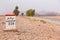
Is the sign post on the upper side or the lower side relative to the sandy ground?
upper

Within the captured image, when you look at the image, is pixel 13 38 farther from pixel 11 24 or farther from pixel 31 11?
pixel 31 11

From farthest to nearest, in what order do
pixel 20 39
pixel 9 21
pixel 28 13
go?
1. pixel 28 13
2. pixel 9 21
3. pixel 20 39

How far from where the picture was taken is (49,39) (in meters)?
11.4

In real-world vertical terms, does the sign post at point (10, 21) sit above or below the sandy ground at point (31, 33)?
above

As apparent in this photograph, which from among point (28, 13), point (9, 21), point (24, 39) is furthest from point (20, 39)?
point (28, 13)

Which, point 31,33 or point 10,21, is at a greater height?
point 10,21

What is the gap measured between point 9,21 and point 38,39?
3040 mm

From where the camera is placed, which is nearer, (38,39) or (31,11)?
(38,39)

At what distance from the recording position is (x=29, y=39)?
10.7 m

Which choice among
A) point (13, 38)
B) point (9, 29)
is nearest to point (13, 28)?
point (9, 29)

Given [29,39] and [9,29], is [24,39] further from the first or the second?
[9,29]

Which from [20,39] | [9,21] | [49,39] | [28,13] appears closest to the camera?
[20,39]

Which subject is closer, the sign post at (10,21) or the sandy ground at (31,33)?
the sandy ground at (31,33)

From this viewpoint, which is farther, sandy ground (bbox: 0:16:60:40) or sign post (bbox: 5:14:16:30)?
sign post (bbox: 5:14:16:30)
